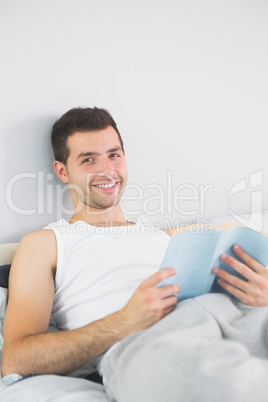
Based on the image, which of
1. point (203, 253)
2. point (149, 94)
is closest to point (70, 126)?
point (149, 94)

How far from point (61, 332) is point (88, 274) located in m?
0.22

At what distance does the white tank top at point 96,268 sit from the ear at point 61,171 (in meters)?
0.19

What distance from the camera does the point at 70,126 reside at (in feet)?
4.31

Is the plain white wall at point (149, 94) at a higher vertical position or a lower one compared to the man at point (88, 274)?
higher

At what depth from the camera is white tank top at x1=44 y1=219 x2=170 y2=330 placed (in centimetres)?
108

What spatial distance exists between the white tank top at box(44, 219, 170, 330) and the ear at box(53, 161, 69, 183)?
0.19 metres

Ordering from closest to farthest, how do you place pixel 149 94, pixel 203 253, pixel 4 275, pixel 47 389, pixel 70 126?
pixel 47 389
pixel 203 253
pixel 4 275
pixel 70 126
pixel 149 94

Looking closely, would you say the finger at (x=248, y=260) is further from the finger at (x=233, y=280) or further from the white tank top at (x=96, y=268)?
the white tank top at (x=96, y=268)

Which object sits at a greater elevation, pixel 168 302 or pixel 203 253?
pixel 203 253

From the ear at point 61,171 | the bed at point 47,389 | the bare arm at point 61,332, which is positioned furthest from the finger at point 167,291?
the ear at point 61,171

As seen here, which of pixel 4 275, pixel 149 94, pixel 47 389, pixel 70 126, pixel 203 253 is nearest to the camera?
pixel 47 389

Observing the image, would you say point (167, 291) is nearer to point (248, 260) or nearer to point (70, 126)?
point (248, 260)

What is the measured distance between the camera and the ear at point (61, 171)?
4.41ft

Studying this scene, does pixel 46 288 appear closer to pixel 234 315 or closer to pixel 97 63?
pixel 234 315
